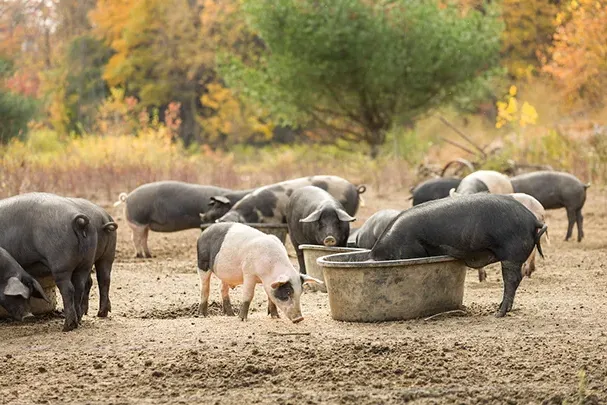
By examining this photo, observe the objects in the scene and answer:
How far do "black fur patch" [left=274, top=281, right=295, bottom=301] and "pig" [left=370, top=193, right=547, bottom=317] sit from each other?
76cm

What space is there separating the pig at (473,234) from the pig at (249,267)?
717 millimetres

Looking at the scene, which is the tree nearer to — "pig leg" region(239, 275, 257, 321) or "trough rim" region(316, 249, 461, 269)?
"pig leg" region(239, 275, 257, 321)

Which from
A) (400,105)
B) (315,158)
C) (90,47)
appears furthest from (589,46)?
(90,47)

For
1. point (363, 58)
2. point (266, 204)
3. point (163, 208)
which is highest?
point (363, 58)

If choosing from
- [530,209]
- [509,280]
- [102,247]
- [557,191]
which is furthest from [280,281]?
[557,191]

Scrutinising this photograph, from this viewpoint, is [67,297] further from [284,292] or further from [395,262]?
[395,262]

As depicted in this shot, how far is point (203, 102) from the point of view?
35.8m

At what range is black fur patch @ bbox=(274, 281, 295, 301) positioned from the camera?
7.14 metres

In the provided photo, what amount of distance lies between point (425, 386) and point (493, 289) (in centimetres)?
372

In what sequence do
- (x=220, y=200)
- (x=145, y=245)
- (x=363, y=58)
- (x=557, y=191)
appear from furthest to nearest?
(x=363, y=58)
(x=557, y=191)
(x=145, y=245)
(x=220, y=200)

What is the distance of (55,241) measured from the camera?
7207 millimetres

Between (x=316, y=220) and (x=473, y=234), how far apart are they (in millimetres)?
2236

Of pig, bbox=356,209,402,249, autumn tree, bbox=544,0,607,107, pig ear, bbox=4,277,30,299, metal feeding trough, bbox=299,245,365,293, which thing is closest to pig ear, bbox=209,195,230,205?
pig, bbox=356,209,402,249

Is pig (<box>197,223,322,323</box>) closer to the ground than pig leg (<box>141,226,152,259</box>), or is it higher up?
higher up
